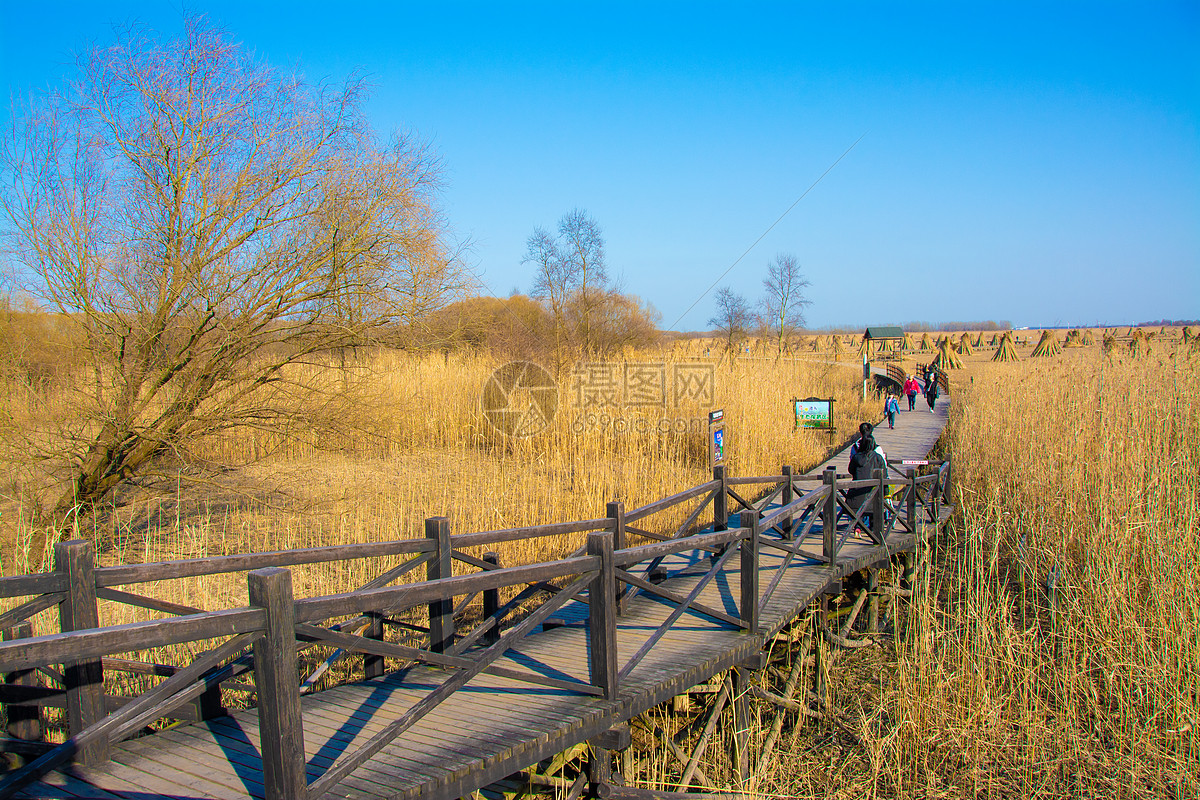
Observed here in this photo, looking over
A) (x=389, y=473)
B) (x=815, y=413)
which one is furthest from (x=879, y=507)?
(x=389, y=473)

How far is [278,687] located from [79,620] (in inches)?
55.5

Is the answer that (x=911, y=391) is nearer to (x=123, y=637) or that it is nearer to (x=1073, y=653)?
(x=1073, y=653)

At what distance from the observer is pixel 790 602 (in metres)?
5.28

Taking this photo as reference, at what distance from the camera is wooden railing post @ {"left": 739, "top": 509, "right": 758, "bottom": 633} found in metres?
4.57

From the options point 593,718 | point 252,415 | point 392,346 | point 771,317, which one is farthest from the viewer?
point 771,317

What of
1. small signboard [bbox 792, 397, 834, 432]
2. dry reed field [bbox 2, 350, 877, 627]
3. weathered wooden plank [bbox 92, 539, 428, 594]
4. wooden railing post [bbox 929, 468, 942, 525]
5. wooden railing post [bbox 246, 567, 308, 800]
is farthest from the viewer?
small signboard [bbox 792, 397, 834, 432]

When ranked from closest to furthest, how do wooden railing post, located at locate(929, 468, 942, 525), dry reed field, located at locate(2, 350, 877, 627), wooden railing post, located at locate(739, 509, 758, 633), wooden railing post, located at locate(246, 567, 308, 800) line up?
wooden railing post, located at locate(246, 567, 308, 800) → wooden railing post, located at locate(739, 509, 758, 633) → dry reed field, located at locate(2, 350, 877, 627) → wooden railing post, located at locate(929, 468, 942, 525)

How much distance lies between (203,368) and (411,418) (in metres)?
5.67

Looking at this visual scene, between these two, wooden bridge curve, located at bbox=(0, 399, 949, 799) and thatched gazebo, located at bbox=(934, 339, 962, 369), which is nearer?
wooden bridge curve, located at bbox=(0, 399, 949, 799)

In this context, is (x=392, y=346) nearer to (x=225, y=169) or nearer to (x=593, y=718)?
(x=225, y=169)

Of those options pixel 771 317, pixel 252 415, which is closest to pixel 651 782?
pixel 252 415

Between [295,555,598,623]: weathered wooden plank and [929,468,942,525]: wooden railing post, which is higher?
[295,555,598,623]: weathered wooden plank

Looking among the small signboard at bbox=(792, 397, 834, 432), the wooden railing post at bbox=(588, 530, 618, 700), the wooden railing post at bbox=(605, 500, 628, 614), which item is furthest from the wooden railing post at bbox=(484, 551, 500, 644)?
the small signboard at bbox=(792, 397, 834, 432)

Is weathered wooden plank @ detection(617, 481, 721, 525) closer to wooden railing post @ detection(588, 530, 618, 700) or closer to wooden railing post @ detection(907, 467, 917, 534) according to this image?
wooden railing post @ detection(588, 530, 618, 700)
